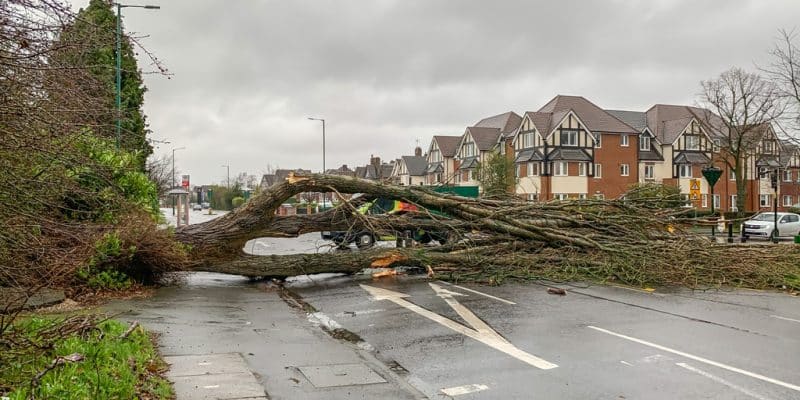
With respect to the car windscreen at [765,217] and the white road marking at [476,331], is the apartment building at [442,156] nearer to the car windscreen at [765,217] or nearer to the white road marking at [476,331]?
the car windscreen at [765,217]

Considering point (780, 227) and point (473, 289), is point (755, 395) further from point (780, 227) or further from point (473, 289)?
point (780, 227)

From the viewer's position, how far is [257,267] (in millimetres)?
14078

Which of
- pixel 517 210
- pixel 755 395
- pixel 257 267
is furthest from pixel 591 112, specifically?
pixel 755 395

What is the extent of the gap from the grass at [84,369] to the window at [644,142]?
199 feet

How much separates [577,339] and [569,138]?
49.8 m

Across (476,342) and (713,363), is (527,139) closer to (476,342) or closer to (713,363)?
(476,342)

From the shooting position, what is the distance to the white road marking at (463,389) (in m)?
5.99

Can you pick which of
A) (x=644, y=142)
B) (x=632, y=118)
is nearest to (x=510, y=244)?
(x=644, y=142)

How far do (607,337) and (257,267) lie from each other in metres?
8.30

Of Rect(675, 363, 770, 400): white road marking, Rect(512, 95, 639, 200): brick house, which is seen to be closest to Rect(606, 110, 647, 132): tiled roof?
Rect(512, 95, 639, 200): brick house

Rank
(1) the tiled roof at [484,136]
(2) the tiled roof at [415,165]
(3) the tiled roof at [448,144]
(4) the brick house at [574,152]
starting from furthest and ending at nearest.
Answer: (2) the tiled roof at [415,165]
(3) the tiled roof at [448,144]
(1) the tiled roof at [484,136]
(4) the brick house at [574,152]

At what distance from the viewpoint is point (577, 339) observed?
27.1ft

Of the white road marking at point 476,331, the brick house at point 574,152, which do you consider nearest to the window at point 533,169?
the brick house at point 574,152

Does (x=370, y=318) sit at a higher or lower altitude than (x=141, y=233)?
lower
